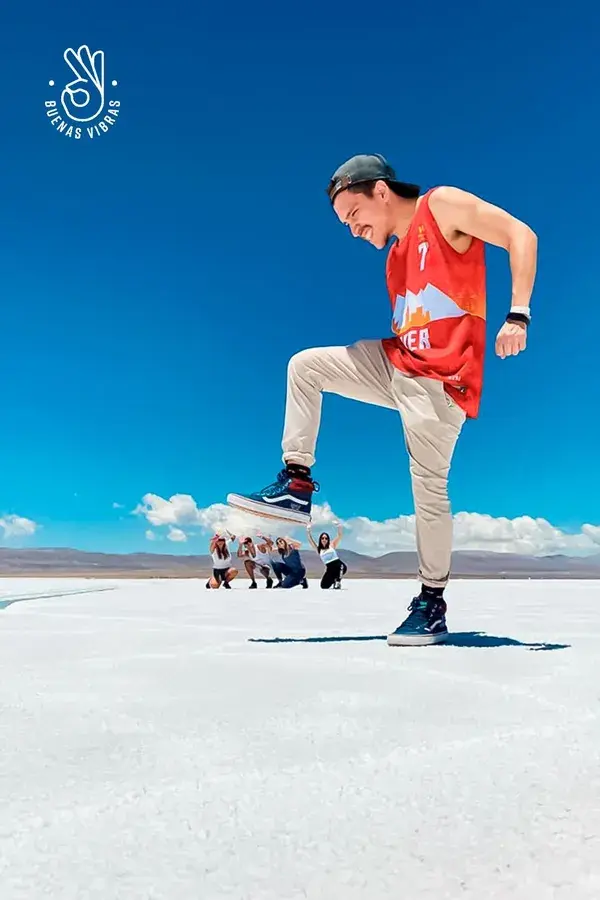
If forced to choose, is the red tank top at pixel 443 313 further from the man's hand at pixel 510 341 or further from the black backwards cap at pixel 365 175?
the man's hand at pixel 510 341

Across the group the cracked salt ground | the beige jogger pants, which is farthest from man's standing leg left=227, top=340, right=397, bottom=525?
the cracked salt ground

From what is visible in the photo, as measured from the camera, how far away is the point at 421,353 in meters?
2.70

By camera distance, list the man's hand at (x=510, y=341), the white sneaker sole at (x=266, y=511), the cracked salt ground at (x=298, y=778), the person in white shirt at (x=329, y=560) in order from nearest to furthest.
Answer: the cracked salt ground at (x=298, y=778) < the man's hand at (x=510, y=341) < the white sneaker sole at (x=266, y=511) < the person in white shirt at (x=329, y=560)

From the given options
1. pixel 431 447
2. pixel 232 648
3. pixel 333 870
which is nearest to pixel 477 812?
pixel 333 870

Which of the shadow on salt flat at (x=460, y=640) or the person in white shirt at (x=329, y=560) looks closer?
the shadow on salt flat at (x=460, y=640)

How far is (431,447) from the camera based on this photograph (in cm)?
277

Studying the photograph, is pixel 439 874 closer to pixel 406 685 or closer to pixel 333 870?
pixel 333 870

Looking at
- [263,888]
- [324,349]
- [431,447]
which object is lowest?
[263,888]

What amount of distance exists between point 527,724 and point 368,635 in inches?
66.1

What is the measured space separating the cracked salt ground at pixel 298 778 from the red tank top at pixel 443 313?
1075 mm

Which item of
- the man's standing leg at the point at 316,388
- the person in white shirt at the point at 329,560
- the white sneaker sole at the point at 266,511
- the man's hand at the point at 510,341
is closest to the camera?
the man's hand at the point at 510,341

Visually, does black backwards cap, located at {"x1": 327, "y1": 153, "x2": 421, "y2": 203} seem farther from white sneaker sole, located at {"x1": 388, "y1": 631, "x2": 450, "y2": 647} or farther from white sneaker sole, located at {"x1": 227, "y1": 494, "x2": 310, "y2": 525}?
white sneaker sole, located at {"x1": 388, "y1": 631, "x2": 450, "y2": 647}

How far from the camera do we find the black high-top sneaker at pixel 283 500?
2.64m

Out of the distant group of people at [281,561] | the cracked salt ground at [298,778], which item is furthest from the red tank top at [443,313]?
the distant group of people at [281,561]
